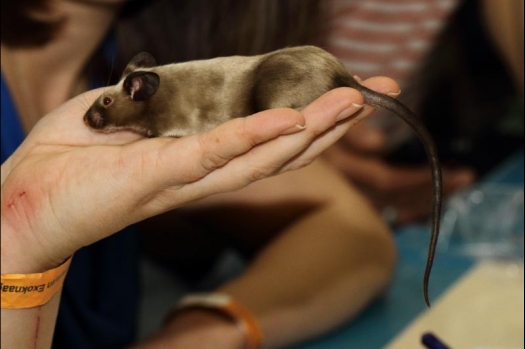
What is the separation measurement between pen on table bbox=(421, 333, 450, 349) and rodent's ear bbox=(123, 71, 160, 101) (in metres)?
0.37

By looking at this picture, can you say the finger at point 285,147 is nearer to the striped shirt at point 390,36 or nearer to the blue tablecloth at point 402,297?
the blue tablecloth at point 402,297

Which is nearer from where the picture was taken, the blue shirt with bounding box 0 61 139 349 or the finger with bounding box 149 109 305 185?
the finger with bounding box 149 109 305 185

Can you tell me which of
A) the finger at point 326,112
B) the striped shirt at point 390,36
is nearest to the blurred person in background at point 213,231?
the finger at point 326,112

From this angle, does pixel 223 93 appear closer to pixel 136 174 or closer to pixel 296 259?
pixel 136 174

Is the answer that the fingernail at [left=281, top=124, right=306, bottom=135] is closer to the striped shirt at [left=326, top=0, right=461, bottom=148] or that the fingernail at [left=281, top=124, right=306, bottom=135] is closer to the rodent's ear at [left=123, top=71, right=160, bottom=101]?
the rodent's ear at [left=123, top=71, right=160, bottom=101]

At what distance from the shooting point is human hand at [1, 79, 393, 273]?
1.79 feet

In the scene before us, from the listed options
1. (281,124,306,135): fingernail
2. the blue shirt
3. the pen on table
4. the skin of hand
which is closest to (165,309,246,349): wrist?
the skin of hand

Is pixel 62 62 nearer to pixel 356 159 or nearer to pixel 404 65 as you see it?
pixel 356 159

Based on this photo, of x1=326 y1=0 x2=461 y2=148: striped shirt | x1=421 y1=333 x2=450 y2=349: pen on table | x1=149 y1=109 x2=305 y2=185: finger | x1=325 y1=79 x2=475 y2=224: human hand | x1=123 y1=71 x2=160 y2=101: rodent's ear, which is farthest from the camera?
x1=326 y1=0 x2=461 y2=148: striped shirt

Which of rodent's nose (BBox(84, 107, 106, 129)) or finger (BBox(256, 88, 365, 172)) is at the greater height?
finger (BBox(256, 88, 365, 172))

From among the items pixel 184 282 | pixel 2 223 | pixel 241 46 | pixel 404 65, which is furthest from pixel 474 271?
pixel 404 65

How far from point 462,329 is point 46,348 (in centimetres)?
47

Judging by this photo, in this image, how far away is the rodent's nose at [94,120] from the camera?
0.66 meters

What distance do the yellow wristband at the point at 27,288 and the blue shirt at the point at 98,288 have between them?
0.23 metres
